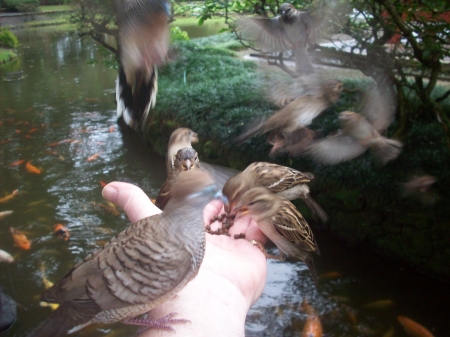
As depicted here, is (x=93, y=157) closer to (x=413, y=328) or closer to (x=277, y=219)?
(x=277, y=219)

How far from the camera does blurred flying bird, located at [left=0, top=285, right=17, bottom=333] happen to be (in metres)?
3.82

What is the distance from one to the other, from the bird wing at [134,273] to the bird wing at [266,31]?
2.95m

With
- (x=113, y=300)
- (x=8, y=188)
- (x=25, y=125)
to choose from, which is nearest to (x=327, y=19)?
(x=113, y=300)

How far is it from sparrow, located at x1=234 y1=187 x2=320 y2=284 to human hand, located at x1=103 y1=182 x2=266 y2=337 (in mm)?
180

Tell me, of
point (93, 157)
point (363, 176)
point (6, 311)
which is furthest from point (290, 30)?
point (93, 157)

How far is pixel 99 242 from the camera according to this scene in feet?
15.9

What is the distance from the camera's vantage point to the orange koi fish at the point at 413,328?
147 inches

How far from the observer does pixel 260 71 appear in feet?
24.3

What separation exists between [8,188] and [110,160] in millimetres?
1507

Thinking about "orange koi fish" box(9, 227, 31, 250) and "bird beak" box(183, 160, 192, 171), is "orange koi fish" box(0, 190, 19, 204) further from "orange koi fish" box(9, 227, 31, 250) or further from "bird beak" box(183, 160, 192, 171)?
"bird beak" box(183, 160, 192, 171)

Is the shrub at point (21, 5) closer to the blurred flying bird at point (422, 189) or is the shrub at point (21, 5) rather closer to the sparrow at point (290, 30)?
the sparrow at point (290, 30)

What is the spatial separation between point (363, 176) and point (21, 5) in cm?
364

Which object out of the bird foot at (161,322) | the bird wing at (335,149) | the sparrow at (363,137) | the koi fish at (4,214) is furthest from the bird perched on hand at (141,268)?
the koi fish at (4,214)

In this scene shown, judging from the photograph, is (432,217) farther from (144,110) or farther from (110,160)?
(110,160)
